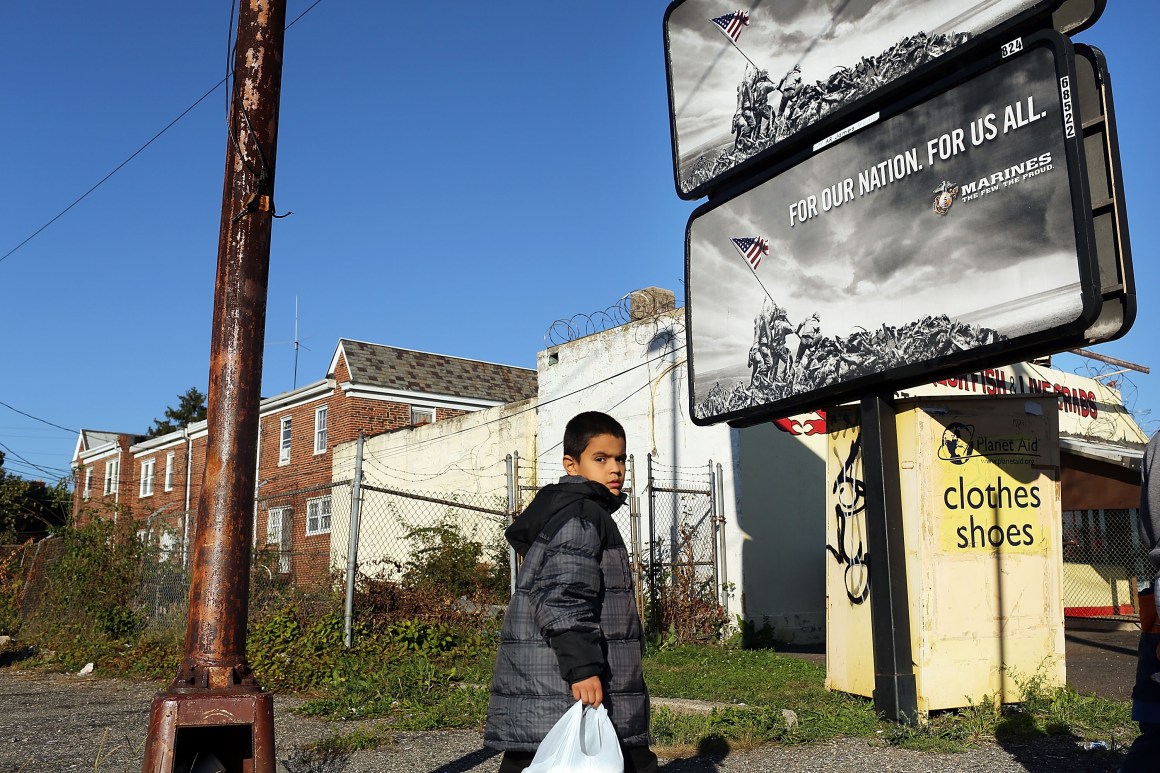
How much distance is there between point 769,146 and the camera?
7.45m

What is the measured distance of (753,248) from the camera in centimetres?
758

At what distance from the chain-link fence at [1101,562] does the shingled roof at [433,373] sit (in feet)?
47.4

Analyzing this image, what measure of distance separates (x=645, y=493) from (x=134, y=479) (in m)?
26.5

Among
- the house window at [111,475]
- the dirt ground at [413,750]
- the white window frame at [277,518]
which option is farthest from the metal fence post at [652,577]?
the house window at [111,475]

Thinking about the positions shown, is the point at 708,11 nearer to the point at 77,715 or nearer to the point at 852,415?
the point at 852,415

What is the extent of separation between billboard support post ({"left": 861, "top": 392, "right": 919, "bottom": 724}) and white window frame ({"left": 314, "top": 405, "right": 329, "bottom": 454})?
22.1 metres

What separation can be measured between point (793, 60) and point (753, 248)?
4.65 ft

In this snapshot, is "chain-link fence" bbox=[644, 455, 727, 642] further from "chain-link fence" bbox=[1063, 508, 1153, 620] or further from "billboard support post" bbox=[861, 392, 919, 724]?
"billboard support post" bbox=[861, 392, 919, 724]

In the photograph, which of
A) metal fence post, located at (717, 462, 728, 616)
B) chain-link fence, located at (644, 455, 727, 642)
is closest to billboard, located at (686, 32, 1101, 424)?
chain-link fence, located at (644, 455, 727, 642)

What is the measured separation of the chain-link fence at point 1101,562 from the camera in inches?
648

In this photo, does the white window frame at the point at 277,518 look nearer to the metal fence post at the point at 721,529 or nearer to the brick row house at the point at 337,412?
the brick row house at the point at 337,412

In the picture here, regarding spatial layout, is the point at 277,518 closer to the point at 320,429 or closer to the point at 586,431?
the point at 320,429

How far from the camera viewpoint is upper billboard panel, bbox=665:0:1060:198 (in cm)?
615

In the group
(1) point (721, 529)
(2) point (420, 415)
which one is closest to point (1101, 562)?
(1) point (721, 529)
